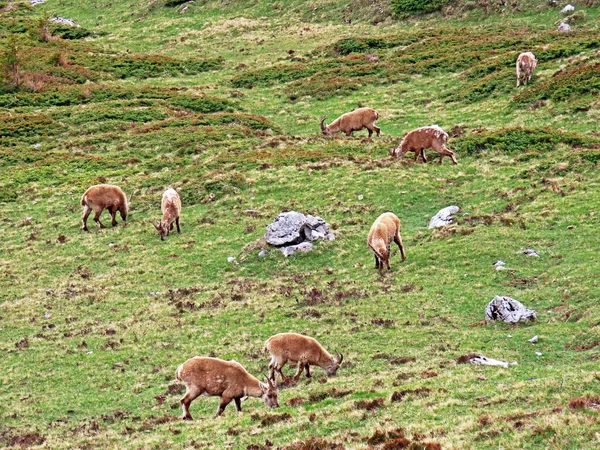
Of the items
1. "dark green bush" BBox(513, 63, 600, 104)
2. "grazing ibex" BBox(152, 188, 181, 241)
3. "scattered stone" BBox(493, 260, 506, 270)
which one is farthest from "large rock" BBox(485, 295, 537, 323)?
"dark green bush" BBox(513, 63, 600, 104)

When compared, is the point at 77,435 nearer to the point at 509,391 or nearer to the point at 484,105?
the point at 509,391

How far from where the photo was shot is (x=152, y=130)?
5006cm

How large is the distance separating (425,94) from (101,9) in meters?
56.1

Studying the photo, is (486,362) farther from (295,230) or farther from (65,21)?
(65,21)

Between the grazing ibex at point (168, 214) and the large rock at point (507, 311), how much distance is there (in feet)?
53.7

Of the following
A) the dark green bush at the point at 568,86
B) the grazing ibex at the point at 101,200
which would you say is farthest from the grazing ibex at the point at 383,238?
the dark green bush at the point at 568,86

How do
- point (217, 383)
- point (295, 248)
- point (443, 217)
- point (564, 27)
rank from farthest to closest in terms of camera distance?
1. point (564, 27)
2. point (443, 217)
3. point (295, 248)
4. point (217, 383)

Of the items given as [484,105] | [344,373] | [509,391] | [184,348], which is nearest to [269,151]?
[484,105]

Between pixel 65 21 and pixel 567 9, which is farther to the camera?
pixel 65 21

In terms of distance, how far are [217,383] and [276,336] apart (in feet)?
8.53

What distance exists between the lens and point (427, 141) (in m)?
37.3

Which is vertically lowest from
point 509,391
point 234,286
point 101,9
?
point 234,286

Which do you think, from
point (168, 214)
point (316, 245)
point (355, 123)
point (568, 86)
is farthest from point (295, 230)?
point (568, 86)

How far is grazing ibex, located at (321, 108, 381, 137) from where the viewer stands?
44.4 m
